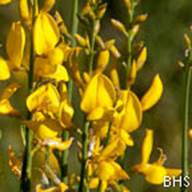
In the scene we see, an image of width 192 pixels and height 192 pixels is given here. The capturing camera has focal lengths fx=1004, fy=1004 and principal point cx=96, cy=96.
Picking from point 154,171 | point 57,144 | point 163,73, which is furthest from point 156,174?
point 163,73

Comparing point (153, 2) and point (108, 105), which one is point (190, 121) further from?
point (108, 105)

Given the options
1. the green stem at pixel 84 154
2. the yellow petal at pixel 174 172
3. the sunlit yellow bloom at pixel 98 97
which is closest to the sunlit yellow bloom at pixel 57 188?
the green stem at pixel 84 154

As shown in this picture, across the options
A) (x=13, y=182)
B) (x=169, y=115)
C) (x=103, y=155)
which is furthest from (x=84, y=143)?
(x=169, y=115)

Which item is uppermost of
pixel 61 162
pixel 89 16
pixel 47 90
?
pixel 89 16

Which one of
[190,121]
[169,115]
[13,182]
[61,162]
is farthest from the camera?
[169,115]

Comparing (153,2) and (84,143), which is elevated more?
(153,2)

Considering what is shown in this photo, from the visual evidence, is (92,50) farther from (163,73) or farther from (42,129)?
(163,73)

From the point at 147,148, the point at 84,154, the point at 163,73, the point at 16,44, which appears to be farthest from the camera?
the point at 163,73
